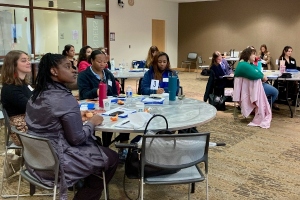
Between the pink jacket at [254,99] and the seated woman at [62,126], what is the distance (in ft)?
10.8

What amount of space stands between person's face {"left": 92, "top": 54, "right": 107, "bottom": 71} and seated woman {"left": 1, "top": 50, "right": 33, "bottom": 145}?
727 mm

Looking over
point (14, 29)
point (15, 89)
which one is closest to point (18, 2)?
point (14, 29)

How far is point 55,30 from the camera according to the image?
31.2 feet

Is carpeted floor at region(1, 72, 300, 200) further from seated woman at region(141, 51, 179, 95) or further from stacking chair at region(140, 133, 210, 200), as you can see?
seated woman at region(141, 51, 179, 95)

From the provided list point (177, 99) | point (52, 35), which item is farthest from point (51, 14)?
point (177, 99)

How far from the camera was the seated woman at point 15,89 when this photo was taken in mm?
2701

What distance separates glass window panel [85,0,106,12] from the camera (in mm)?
10133

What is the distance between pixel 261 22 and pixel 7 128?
1059cm

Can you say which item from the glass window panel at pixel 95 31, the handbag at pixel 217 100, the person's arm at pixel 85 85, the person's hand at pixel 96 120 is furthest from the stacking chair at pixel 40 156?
the glass window panel at pixel 95 31

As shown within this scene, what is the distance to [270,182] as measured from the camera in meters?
2.99

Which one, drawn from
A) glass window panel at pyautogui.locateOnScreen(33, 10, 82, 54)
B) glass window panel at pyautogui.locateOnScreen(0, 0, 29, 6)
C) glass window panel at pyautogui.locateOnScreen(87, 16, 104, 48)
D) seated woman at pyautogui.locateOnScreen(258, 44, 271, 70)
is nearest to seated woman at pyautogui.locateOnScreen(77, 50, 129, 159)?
glass window panel at pyautogui.locateOnScreen(0, 0, 29, 6)

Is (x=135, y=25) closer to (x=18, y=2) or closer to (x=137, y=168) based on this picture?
(x=18, y=2)

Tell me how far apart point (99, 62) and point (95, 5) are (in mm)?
7519

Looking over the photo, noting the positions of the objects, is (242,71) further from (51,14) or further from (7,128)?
(51,14)
